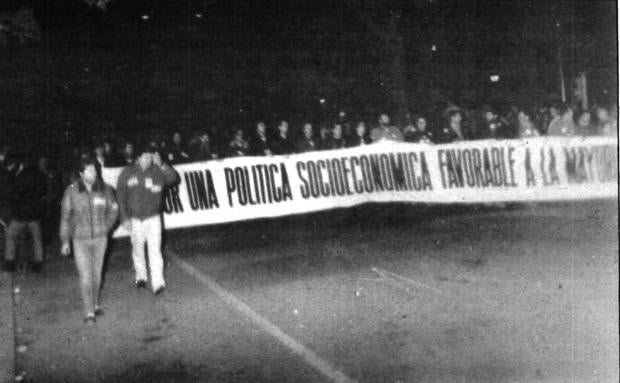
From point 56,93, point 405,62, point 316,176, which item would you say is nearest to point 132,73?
point 56,93

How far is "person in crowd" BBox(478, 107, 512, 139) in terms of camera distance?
15281 millimetres

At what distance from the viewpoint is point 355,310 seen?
7.86 m

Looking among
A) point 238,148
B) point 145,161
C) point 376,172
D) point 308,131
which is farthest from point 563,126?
point 145,161

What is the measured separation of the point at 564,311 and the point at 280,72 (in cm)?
1825

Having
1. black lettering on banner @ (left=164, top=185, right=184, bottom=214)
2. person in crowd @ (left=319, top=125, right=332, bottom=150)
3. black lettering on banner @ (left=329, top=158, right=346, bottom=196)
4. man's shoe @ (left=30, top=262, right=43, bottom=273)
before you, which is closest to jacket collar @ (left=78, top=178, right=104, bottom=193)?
man's shoe @ (left=30, top=262, right=43, bottom=273)

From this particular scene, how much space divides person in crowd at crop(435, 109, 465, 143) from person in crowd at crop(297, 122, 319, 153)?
2433 mm

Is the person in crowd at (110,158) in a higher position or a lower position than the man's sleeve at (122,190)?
higher

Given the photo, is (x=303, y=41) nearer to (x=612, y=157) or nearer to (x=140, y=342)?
(x=612, y=157)

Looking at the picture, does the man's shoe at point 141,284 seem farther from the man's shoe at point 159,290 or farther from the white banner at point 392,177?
the white banner at point 392,177

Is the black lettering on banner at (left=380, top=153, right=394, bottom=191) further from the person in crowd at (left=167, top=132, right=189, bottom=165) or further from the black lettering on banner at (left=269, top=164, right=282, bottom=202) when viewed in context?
the person in crowd at (left=167, top=132, right=189, bottom=165)

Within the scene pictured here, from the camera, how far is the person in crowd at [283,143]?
46.7 ft

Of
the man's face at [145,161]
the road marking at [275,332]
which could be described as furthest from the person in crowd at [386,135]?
the man's face at [145,161]

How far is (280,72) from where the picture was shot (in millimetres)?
24547

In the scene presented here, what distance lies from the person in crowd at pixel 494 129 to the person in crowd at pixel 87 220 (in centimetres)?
939
